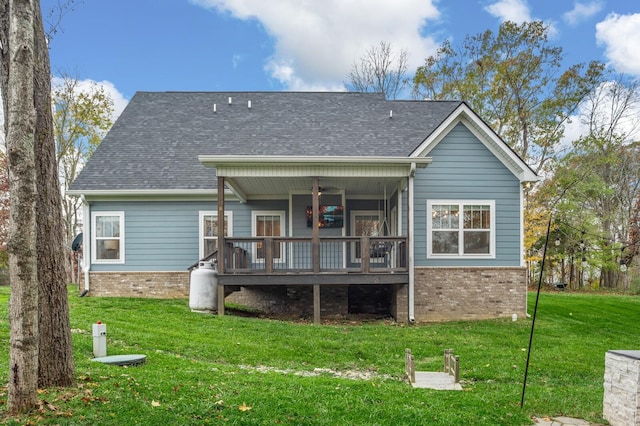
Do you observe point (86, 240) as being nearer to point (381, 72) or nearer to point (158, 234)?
point (158, 234)

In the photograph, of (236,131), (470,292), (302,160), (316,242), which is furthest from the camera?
(236,131)

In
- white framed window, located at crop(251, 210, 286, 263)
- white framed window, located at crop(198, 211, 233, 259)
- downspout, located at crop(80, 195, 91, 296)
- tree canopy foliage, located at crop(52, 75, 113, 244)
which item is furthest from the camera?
tree canopy foliage, located at crop(52, 75, 113, 244)

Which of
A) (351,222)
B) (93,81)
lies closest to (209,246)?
(351,222)

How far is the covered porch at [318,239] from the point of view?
10.9 metres

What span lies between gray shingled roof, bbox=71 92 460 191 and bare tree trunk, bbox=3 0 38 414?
32.0ft

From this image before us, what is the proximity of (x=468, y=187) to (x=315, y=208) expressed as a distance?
4.45 meters

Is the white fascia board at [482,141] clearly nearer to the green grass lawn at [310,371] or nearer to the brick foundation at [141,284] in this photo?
the green grass lawn at [310,371]

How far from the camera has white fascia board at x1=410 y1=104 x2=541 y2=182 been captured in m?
12.0

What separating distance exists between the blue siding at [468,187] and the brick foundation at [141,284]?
23.0 feet

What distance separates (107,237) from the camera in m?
13.7

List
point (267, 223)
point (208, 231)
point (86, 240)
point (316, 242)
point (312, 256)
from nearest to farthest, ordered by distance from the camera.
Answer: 1. point (316, 242)
2. point (312, 256)
3. point (86, 240)
4. point (208, 231)
5. point (267, 223)

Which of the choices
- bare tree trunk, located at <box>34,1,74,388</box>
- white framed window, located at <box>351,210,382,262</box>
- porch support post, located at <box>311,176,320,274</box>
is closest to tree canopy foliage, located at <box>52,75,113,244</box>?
white framed window, located at <box>351,210,382,262</box>

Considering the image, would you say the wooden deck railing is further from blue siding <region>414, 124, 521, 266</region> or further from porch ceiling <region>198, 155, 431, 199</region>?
porch ceiling <region>198, 155, 431, 199</region>

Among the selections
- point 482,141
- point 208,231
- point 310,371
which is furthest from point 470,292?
point 208,231
